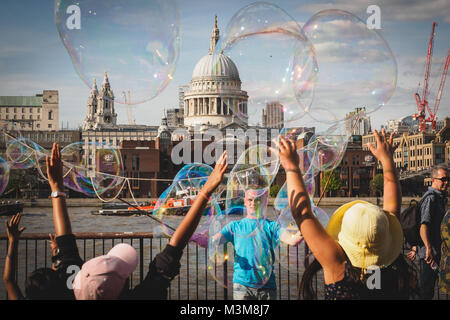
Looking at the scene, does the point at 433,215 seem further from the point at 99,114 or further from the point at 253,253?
the point at 99,114

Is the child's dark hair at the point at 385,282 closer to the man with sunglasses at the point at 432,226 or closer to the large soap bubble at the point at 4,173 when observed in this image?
the man with sunglasses at the point at 432,226

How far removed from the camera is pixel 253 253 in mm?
3670

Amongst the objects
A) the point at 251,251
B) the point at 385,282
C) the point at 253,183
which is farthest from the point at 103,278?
the point at 253,183

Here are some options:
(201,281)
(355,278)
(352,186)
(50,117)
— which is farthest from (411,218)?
(50,117)

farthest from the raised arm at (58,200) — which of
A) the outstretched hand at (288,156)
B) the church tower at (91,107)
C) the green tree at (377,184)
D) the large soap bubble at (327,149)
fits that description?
the church tower at (91,107)

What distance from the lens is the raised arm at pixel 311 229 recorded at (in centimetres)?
218

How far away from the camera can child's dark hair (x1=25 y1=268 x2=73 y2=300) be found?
220 cm

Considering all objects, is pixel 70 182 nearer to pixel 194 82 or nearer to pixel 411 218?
pixel 411 218

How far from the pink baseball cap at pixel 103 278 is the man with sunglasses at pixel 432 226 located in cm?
291

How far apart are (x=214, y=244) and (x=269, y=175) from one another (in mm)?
893

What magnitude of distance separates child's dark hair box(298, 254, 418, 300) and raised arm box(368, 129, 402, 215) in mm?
323

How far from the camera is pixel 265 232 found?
12.5 feet

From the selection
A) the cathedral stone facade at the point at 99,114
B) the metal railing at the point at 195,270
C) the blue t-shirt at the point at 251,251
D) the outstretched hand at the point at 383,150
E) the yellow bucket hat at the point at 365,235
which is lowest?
the metal railing at the point at 195,270
